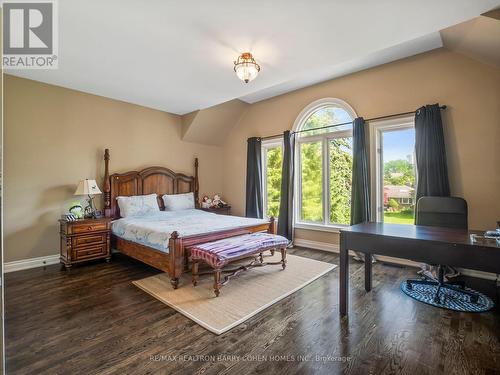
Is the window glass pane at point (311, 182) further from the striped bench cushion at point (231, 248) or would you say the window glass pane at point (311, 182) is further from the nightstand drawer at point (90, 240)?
the nightstand drawer at point (90, 240)

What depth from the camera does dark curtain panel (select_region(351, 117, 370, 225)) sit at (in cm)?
382

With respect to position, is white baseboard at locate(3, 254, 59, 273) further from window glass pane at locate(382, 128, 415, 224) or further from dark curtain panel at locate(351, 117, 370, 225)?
window glass pane at locate(382, 128, 415, 224)

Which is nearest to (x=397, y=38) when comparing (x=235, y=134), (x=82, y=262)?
(x=235, y=134)

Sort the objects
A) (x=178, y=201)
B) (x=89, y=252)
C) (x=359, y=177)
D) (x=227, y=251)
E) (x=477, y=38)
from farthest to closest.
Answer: (x=178, y=201), (x=359, y=177), (x=89, y=252), (x=227, y=251), (x=477, y=38)

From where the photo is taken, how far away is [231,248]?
2824mm

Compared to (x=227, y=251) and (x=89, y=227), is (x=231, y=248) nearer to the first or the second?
(x=227, y=251)

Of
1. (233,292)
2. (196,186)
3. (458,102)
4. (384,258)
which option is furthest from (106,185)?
(458,102)

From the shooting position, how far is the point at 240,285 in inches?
114

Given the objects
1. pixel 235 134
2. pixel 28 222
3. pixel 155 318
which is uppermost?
pixel 235 134

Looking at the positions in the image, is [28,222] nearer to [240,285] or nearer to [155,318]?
[155,318]

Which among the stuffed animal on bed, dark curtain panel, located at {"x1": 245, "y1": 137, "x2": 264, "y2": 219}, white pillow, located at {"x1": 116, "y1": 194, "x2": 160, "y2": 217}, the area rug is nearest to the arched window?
dark curtain panel, located at {"x1": 245, "y1": 137, "x2": 264, "y2": 219}

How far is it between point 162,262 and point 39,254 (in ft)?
6.92

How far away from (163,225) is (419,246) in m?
2.98

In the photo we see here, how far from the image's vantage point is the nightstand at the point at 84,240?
11.3ft
